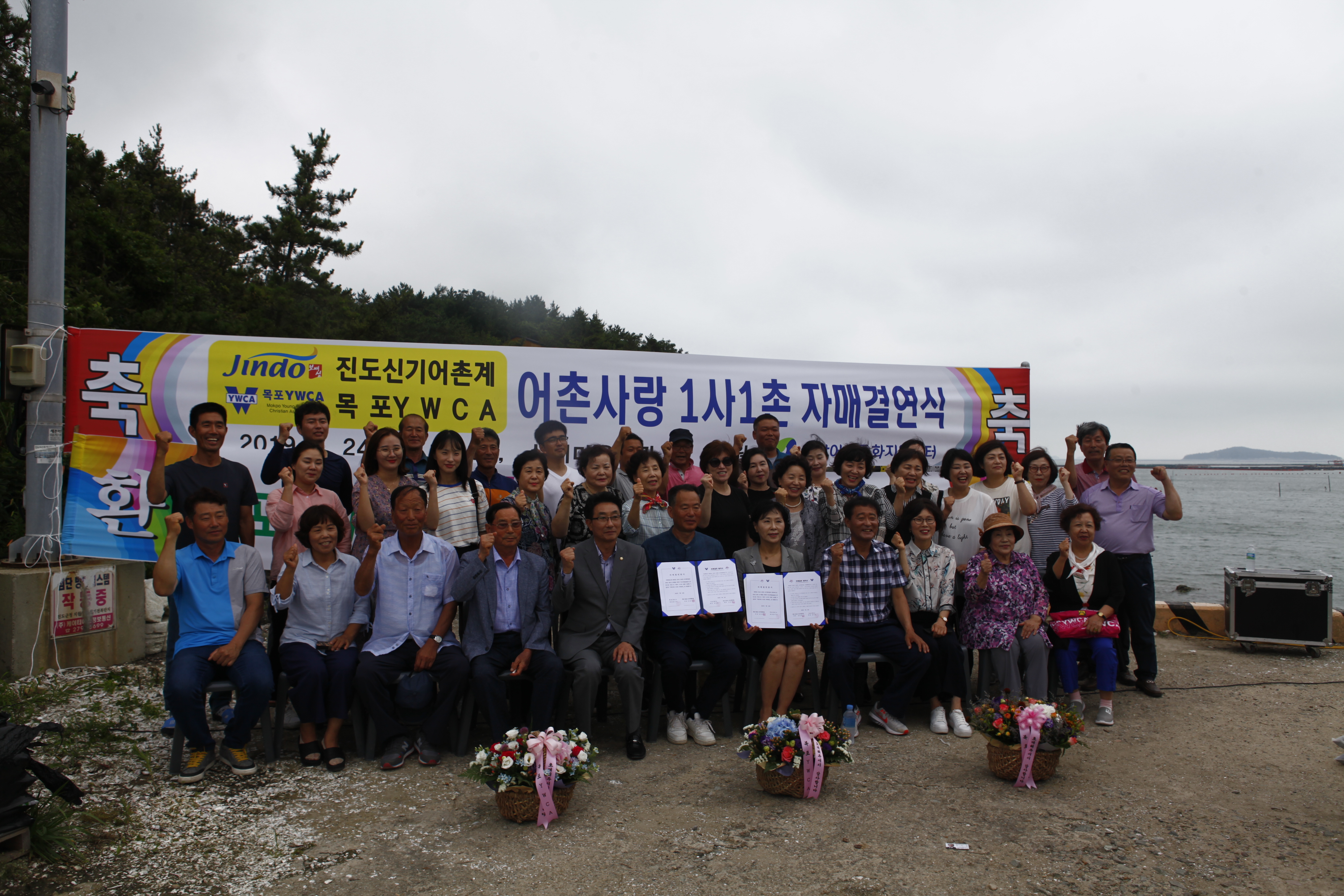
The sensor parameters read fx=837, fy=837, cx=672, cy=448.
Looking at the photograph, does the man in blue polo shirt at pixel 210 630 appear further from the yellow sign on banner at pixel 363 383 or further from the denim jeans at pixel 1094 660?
the denim jeans at pixel 1094 660

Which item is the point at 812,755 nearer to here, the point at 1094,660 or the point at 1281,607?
the point at 1094,660

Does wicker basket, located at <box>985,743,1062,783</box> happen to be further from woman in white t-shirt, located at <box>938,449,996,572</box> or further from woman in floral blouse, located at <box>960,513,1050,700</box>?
woman in white t-shirt, located at <box>938,449,996,572</box>

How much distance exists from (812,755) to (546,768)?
1199 millimetres

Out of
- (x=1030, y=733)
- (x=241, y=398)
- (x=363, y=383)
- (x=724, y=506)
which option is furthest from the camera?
(x=363, y=383)

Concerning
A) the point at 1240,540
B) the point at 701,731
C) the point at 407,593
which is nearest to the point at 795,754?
the point at 701,731

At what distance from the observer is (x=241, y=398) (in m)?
6.05

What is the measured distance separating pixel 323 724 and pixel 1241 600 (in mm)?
7099

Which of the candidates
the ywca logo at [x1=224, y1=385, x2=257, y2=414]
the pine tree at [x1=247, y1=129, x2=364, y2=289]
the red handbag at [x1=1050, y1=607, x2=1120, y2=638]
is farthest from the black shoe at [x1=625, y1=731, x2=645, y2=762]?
the pine tree at [x1=247, y1=129, x2=364, y2=289]

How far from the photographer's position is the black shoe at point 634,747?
4.40 m

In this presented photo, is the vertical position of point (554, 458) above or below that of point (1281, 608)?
above

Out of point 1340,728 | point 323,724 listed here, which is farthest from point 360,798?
point 1340,728

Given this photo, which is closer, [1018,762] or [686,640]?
[1018,762]

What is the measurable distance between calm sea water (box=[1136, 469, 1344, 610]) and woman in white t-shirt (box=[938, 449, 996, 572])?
353 cm

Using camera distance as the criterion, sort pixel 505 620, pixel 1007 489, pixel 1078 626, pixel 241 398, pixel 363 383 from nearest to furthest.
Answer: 1. pixel 505 620
2. pixel 1078 626
3. pixel 1007 489
4. pixel 241 398
5. pixel 363 383
